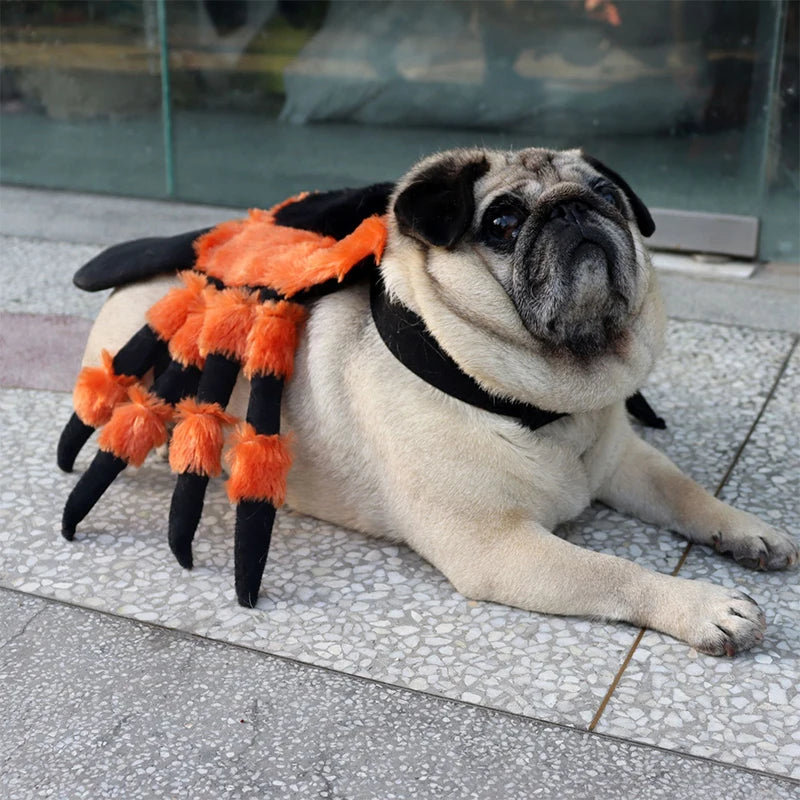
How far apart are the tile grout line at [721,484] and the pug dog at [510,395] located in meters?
0.08

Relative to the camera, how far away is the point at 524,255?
290 centimetres

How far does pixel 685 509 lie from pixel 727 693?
0.76 meters

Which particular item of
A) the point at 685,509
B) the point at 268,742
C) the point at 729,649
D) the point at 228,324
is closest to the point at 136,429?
the point at 228,324

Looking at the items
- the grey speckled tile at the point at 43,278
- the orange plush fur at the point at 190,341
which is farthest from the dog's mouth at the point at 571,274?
the grey speckled tile at the point at 43,278

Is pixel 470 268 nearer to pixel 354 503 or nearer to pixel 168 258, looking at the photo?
pixel 354 503

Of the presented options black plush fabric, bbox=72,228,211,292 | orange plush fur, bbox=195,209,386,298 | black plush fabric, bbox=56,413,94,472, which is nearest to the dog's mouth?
orange plush fur, bbox=195,209,386,298

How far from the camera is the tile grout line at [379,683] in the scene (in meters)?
2.43

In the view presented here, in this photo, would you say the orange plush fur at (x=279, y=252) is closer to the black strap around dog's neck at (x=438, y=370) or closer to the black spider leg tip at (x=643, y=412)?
the black strap around dog's neck at (x=438, y=370)

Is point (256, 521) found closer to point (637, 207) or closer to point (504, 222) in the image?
point (504, 222)

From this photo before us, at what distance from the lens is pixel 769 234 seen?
5.61 metres

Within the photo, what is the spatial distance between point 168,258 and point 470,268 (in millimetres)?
1105

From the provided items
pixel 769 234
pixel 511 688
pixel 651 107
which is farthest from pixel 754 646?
pixel 651 107

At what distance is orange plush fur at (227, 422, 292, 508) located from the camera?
307cm

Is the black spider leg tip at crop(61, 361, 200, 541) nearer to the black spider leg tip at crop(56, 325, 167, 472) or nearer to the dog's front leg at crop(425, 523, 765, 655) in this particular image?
the black spider leg tip at crop(56, 325, 167, 472)
